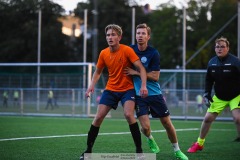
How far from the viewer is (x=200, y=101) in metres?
22.7

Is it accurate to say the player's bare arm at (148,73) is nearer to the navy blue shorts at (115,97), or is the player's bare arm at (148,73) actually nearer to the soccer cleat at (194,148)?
the navy blue shorts at (115,97)

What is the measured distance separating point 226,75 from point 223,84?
21 cm

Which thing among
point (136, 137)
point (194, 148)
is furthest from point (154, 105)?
point (194, 148)

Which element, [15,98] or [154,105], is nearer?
[154,105]

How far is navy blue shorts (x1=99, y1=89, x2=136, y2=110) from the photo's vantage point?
25.9 ft

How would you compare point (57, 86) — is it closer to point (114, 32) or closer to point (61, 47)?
point (114, 32)

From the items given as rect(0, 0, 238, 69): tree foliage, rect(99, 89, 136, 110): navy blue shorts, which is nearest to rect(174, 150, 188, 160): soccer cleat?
rect(99, 89, 136, 110): navy blue shorts

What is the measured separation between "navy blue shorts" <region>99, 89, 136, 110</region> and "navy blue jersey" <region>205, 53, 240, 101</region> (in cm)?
256

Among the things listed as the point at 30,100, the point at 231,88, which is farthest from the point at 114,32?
the point at 30,100

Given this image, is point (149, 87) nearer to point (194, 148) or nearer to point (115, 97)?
point (115, 97)

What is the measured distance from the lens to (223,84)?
9828mm

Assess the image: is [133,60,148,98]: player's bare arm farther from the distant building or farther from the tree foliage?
the distant building

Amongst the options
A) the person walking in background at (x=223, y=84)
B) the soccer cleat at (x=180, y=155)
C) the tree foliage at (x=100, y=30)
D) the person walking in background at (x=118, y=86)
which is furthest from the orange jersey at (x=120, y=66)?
the tree foliage at (x=100, y=30)

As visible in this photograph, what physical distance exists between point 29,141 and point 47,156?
2.73 m
